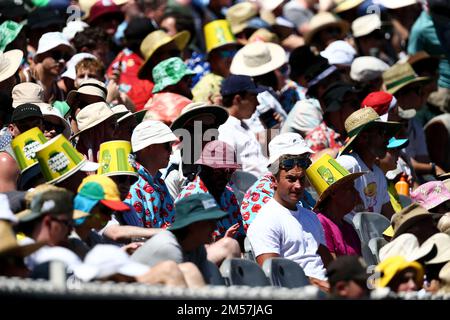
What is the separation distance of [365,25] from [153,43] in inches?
131

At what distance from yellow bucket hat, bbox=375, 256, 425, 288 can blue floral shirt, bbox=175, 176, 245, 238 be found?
199cm

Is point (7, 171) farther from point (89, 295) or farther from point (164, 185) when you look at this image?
point (89, 295)

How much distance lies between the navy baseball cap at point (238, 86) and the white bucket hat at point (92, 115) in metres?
2.00

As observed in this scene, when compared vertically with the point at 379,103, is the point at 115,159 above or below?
above

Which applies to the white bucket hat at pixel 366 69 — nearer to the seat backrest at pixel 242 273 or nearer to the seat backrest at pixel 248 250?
the seat backrest at pixel 248 250

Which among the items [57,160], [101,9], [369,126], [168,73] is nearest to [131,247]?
[57,160]

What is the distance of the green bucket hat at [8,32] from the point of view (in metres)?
12.6

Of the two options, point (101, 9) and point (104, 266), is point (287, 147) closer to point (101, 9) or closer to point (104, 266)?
point (104, 266)

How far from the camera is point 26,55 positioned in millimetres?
13562

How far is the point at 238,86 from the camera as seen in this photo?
1256 centimetres

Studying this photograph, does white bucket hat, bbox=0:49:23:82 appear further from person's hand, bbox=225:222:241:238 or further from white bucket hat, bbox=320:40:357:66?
white bucket hat, bbox=320:40:357:66

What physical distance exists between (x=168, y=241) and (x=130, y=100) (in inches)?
195

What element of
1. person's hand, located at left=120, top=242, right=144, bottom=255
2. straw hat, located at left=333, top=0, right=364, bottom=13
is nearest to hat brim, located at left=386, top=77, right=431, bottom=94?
straw hat, located at left=333, top=0, right=364, bottom=13

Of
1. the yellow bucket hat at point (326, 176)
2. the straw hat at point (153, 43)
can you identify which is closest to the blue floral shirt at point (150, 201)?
the yellow bucket hat at point (326, 176)
